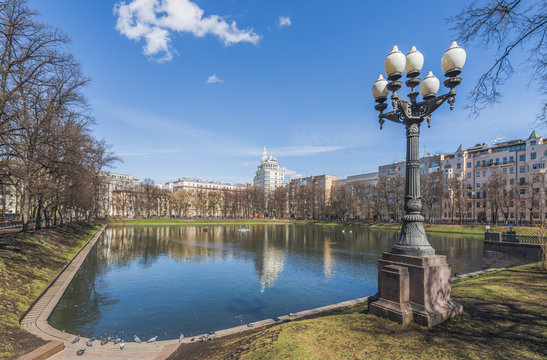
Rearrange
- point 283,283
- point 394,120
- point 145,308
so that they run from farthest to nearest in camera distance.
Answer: point 283,283 → point 145,308 → point 394,120

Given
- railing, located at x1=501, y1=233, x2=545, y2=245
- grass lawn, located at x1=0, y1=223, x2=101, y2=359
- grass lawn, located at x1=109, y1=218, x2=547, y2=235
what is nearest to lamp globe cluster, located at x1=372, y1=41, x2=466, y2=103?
grass lawn, located at x1=0, y1=223, x2=101, y2=359

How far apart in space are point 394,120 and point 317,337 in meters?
6.50

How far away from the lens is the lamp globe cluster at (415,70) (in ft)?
25.2

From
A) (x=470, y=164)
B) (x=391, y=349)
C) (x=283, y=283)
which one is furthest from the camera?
(x=470, y=164)

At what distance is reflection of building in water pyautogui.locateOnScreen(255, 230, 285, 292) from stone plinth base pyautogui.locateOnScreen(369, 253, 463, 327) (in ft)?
35.3

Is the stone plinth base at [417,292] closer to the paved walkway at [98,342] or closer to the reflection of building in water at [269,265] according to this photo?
the paved walkway at [98,342]

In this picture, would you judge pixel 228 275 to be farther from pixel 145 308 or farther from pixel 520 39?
pixel 520 39

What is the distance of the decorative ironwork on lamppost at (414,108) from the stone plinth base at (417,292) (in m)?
0.41

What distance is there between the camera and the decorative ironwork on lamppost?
7.73 m

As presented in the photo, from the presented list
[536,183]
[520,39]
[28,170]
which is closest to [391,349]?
[520,39]

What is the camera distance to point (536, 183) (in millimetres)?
64000

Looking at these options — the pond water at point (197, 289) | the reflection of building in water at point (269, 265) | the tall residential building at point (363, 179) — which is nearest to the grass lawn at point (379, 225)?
the reflection of building in water at point (269, 265)

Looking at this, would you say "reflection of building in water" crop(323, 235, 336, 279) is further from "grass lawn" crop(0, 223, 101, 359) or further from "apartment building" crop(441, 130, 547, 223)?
"apartment building" crop(441, 130, 547, 223)

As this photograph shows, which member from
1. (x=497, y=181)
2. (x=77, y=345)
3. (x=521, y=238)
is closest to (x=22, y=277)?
(x=77, y=345)
